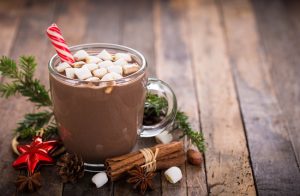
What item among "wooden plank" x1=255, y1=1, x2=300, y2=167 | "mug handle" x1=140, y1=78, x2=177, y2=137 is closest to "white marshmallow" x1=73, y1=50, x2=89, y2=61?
"mug handle" x1=140, y1=78, x2=177, y2=137

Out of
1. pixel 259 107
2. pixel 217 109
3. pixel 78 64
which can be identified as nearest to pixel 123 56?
pixel 78 64

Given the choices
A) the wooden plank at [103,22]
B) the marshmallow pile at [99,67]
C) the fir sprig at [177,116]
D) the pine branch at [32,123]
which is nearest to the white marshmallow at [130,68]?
the marshmallow pile at [99,67]

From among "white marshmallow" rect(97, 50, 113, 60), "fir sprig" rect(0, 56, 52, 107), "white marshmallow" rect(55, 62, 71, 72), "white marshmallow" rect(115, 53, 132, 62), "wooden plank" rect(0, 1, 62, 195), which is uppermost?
"white marshmallow" rect(55, 62, 71, 72)

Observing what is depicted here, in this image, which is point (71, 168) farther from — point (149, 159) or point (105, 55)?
point (105, 55)

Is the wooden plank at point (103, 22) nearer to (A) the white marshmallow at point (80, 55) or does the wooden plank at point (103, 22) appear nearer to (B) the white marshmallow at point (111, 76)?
(A) the white marshmallow at point (80, 55)

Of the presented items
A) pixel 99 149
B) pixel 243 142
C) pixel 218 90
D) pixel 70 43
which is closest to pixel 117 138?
pixel 99 149

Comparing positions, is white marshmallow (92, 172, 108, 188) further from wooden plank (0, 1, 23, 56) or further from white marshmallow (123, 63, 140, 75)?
wooden plank (0, 1, 23, 56)
